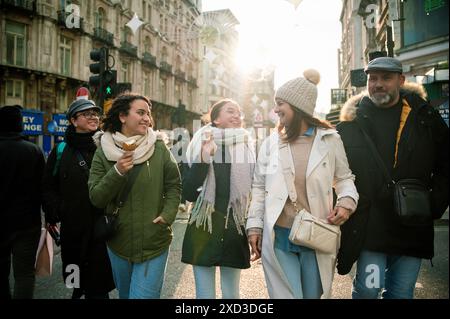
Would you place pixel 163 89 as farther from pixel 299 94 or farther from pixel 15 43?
pixel 299 94

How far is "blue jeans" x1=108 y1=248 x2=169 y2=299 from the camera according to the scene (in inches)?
97.6

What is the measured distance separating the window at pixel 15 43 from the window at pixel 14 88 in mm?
993

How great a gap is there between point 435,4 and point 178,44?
24.8 metres

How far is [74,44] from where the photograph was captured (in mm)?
20719

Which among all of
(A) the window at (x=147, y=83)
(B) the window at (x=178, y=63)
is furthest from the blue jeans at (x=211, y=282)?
(B) the window at (x=178, y=63)

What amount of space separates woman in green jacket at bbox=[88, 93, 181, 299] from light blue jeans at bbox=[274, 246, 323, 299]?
890mm

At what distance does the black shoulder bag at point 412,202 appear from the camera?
228 centimetres

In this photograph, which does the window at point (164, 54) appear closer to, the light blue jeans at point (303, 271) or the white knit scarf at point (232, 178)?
the white knit scarf at point (232, 178)

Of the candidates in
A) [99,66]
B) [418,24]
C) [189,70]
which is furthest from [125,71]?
[418,24]

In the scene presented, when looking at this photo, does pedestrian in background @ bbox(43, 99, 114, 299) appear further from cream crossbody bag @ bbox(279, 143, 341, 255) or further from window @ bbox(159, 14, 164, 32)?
window @ bbox(159, 14, 164, 32)

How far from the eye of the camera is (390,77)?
99.6 inches

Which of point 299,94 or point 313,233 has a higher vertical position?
point 299,94

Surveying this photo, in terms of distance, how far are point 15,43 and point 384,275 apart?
20897 millimetres
